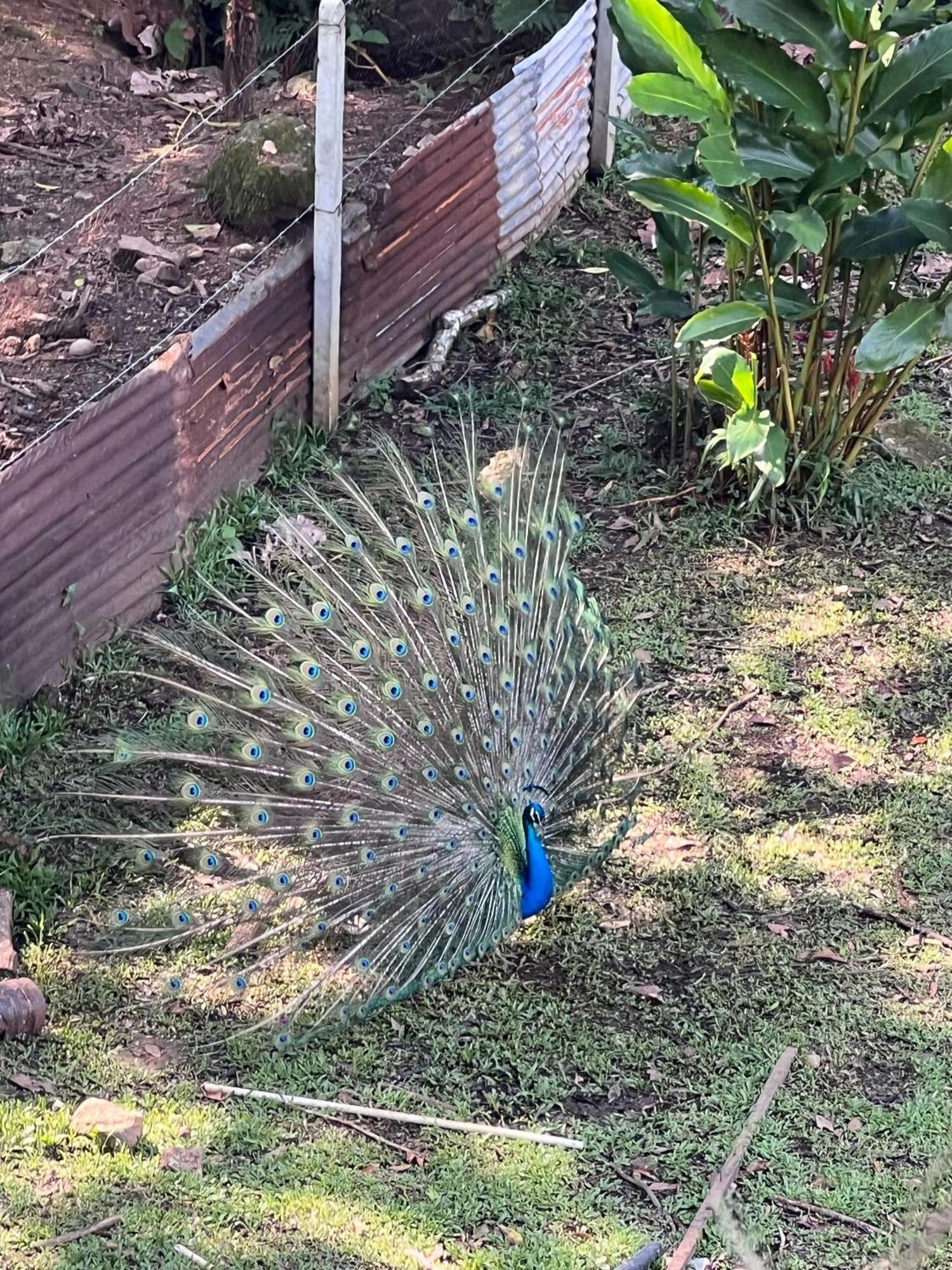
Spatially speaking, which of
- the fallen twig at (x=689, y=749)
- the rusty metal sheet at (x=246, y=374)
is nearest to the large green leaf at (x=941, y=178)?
the fallen twig at (x=689, y=749)

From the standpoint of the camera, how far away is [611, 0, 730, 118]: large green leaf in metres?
4.70

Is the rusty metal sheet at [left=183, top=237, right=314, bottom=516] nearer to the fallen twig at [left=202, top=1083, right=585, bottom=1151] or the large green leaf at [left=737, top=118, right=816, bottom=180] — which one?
the large green leaf at [left=737, top=118, right=816, bottom=180]

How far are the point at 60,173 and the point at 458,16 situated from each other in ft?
7.55

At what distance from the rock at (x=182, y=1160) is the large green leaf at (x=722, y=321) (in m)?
3.00

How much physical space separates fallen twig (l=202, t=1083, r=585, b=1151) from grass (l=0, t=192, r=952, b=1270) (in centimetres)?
3

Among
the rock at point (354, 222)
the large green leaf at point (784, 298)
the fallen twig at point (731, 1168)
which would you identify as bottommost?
the fallen twig at point (731, 1168)

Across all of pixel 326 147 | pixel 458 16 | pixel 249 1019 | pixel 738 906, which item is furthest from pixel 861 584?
pixel 458 16

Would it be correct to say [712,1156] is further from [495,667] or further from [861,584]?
[861,584]

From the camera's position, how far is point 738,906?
4.16 metres

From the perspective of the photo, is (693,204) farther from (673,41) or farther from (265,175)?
(265,175)

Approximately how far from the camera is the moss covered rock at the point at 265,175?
5.93 metres

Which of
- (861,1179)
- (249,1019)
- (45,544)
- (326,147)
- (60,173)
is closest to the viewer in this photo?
(861,1179)

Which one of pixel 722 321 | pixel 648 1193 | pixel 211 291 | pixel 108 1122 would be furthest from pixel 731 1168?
pixel 211 291

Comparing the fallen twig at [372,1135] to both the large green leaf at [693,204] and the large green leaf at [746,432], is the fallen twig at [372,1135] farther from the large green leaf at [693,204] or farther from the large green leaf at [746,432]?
the large green leaf at [693,204]
